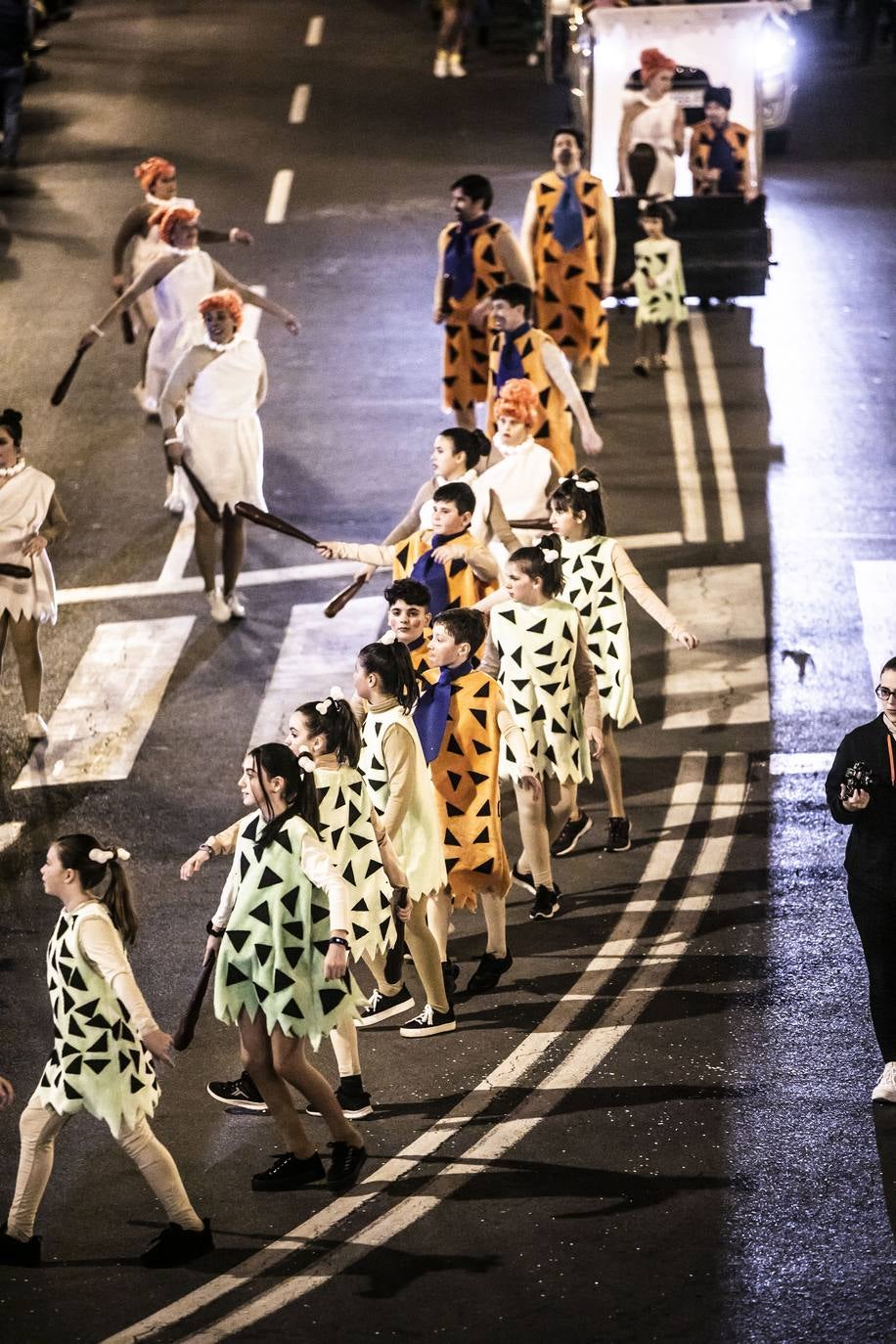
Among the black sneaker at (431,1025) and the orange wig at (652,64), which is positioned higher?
the orange wig at (652,64)

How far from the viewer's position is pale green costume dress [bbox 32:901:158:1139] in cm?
802

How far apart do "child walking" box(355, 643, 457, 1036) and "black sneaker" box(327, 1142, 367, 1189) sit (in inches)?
44.0

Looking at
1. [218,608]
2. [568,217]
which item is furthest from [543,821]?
[568,217]

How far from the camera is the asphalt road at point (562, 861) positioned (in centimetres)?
805

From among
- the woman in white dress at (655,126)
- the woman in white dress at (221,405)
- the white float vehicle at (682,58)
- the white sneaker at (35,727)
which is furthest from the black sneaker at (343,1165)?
the white float vehicle at (682,58)

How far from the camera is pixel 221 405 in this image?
13.8 metres

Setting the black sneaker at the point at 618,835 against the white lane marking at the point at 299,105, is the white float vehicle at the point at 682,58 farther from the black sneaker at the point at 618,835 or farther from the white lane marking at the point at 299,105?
the black sneaker at the point at 618,835

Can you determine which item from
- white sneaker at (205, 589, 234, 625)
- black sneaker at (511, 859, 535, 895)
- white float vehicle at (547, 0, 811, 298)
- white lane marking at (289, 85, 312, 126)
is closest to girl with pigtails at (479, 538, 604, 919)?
black sneaker at (511, 859, 535, 895)

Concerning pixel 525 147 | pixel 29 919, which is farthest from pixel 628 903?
pixel 525 147

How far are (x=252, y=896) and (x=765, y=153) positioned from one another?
19638 mm

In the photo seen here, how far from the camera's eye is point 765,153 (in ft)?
85.7

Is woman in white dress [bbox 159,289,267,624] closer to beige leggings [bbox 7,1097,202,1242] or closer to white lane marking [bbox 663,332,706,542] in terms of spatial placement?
white lane marking [bbox 663,332,706,542]

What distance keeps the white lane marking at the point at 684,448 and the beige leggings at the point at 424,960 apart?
6693mm

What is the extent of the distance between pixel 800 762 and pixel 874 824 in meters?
3.69
